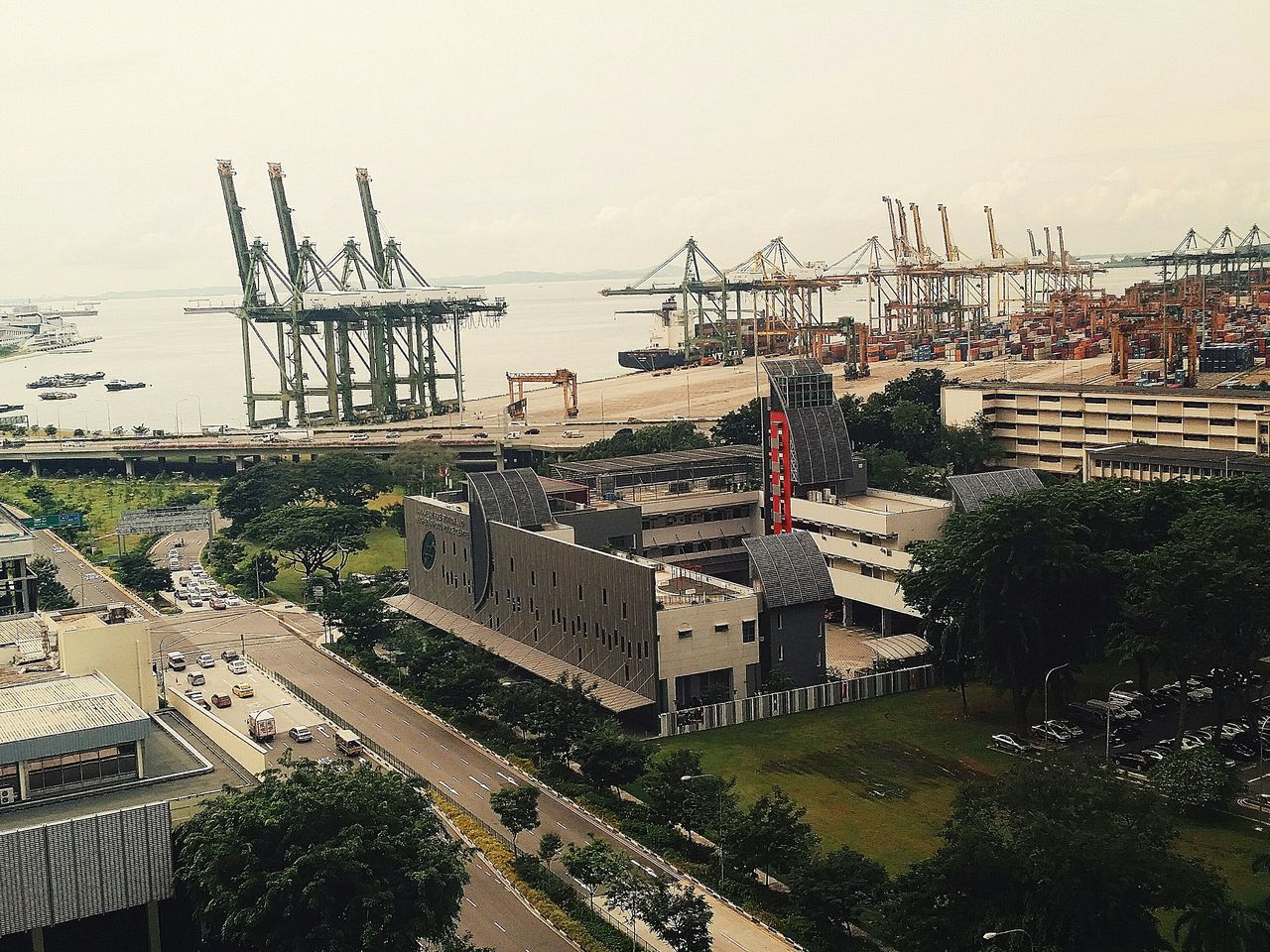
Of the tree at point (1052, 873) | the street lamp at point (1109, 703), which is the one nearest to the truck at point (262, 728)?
the tree at point (1052, 873)

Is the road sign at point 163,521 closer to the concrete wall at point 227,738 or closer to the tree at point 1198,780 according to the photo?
the concrete wall at point 227,738

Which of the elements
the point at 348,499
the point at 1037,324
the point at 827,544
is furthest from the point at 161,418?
the point at 827,544

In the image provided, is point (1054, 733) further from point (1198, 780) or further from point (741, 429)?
point (741, 429)

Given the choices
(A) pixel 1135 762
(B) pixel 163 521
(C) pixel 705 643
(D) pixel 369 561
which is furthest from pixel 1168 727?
(B) pixel 163 521

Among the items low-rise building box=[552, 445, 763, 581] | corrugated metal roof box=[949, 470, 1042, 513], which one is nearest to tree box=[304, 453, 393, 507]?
low-rise building box=[552, 445, 763, 581]

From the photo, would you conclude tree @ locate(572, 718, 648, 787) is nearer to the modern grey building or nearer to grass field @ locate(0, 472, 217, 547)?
the modern grey building
